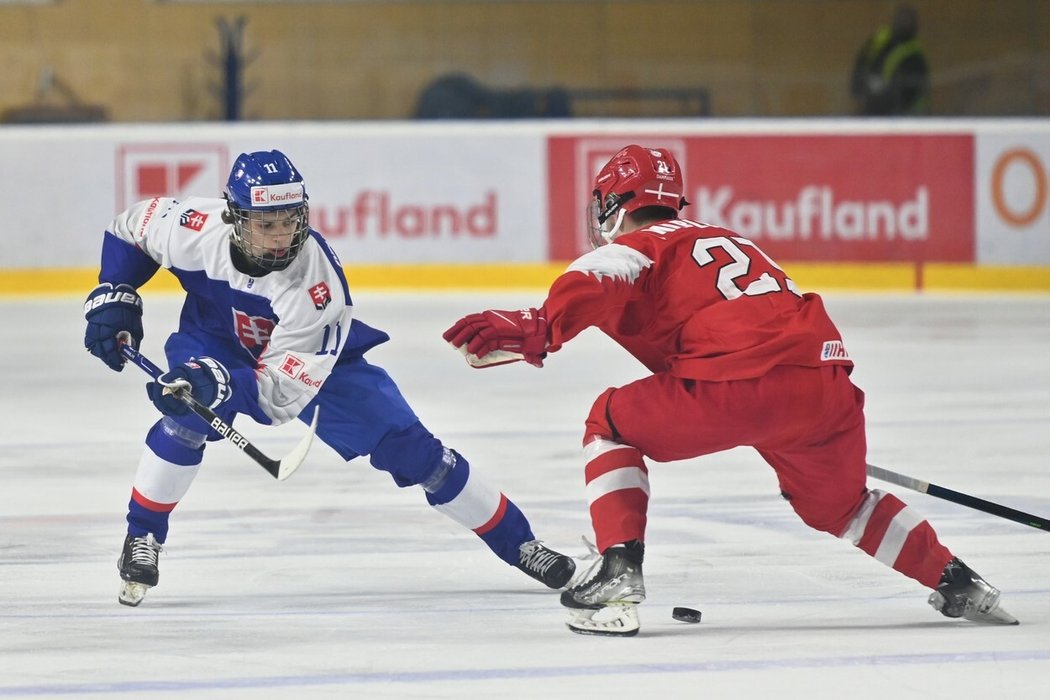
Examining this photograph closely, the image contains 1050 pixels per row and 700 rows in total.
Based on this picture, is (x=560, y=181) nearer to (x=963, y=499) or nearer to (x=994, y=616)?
(x=963, y=499)

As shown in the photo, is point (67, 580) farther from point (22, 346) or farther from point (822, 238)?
point (822, 238)

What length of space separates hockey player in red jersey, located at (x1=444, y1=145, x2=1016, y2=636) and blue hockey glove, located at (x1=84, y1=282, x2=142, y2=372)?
1.00m

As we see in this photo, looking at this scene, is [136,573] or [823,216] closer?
[136,573]

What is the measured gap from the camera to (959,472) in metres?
5.45

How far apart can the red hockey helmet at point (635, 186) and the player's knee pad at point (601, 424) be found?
1.13ft

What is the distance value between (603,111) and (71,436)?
6.29m

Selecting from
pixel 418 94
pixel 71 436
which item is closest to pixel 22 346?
pixel 71 436

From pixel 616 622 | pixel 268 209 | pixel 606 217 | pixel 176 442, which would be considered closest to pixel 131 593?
pixel 176 442

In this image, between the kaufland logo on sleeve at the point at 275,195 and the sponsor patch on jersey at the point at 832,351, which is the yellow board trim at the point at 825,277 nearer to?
the kaufland logo on sleeve at the point at 275,195

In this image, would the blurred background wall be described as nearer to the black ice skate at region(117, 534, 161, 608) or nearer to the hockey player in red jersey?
the black ice skate at region(117, 534, 161, 608)

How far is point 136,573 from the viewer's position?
3.81 meters

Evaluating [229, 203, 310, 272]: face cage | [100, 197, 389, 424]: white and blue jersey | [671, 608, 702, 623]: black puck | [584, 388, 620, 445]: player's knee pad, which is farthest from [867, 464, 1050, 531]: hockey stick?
[229, 203, 310, 272]: face cage

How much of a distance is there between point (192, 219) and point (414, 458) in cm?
73

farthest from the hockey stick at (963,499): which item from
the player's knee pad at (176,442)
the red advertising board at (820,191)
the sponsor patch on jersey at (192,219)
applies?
the red advertising board at (820,191)
